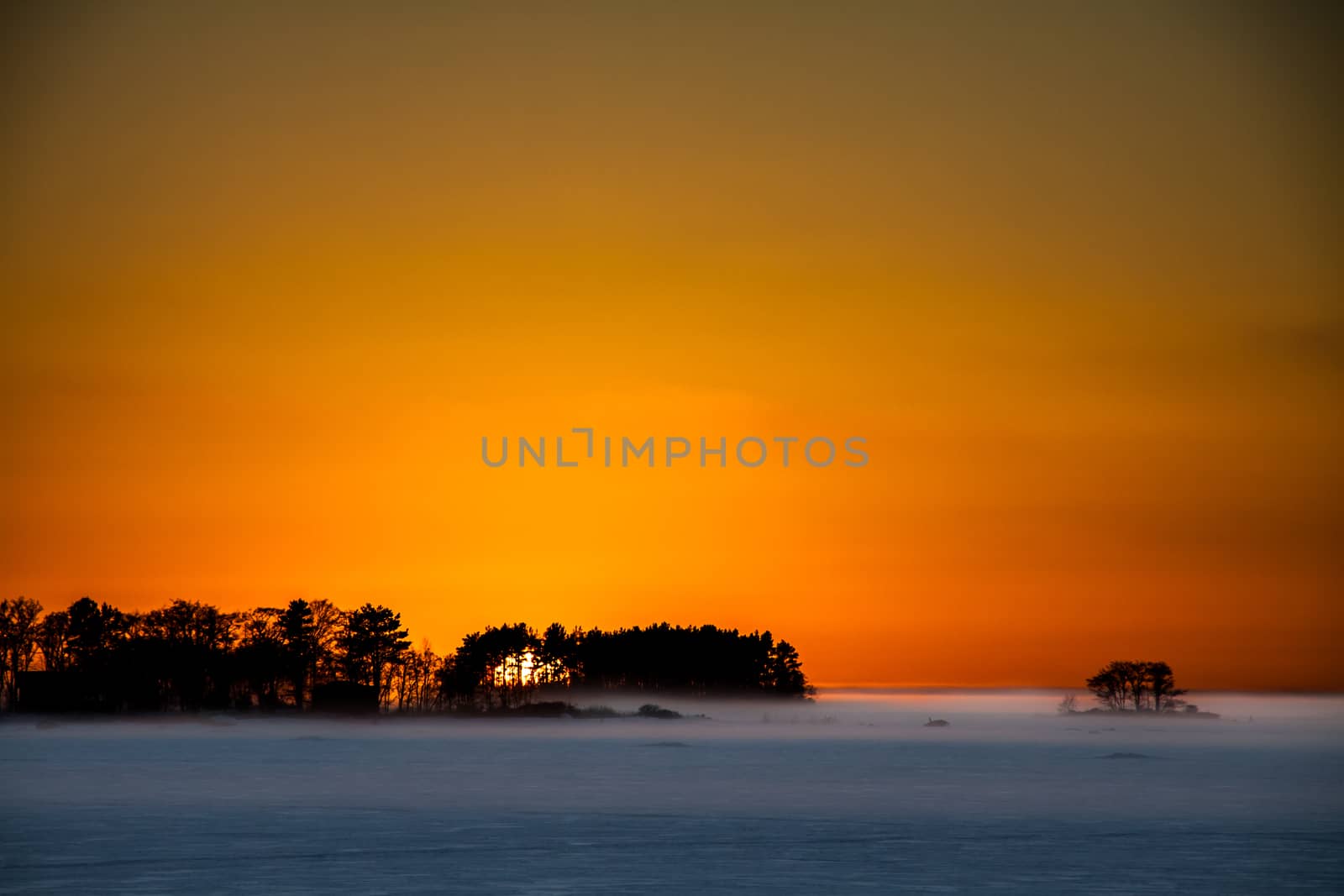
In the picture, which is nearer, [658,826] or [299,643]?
[658,826]

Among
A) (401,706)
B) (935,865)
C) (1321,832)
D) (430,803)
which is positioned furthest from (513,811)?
(401,706)

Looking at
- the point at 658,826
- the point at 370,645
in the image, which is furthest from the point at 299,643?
the point at 658,826

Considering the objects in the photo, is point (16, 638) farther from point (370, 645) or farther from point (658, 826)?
point (658, 826)

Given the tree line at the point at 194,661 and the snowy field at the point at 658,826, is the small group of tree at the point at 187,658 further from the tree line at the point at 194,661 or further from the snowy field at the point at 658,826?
the snowy field at the point at 658,826

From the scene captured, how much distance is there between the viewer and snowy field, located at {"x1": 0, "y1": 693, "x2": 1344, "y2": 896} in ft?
107

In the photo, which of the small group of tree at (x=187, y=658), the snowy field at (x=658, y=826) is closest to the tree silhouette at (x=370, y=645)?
the small group of tree at (x=187, y=658)

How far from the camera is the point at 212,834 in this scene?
41250 millimetres

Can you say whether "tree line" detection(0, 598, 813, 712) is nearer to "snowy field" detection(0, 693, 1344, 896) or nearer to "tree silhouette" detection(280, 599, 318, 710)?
"tree silhouette" detection(280, 599, 318, 710)

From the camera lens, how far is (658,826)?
145 feet

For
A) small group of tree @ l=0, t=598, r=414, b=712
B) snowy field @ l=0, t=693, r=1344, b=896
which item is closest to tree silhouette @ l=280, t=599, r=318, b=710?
small group of tree @ l=0, t=598, r=414, b=712

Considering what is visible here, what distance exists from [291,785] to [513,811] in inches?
737

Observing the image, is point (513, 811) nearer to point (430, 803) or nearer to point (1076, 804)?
point (430, 803)

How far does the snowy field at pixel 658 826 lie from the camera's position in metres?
32.5

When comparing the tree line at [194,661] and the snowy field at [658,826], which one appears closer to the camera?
the snowy field at [658,826]
